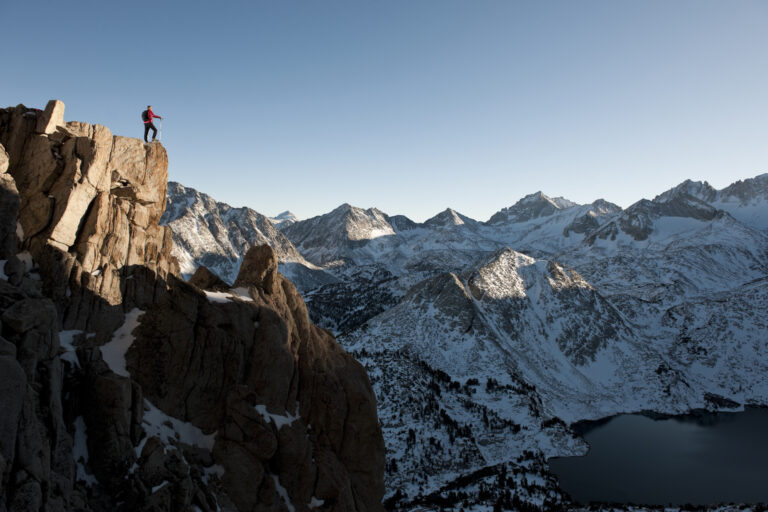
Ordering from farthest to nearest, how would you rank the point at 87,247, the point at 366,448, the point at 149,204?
the point at 366,448 < the point at 149,204 < the point at 87,247

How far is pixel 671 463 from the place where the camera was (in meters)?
125

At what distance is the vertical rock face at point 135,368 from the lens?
2094 cm

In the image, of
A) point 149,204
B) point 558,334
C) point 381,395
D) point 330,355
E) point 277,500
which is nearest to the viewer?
point 277,500

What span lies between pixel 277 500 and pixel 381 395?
99988mm

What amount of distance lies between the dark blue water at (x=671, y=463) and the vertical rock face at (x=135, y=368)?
95867mm

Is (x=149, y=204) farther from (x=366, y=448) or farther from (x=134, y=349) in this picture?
(x=366, y=448)

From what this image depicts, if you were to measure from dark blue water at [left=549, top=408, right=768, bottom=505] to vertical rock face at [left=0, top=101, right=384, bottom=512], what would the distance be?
315ft

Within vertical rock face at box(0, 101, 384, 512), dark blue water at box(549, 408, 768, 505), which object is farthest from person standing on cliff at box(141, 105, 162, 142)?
dark blue water at box(549, 408, 768, 505)

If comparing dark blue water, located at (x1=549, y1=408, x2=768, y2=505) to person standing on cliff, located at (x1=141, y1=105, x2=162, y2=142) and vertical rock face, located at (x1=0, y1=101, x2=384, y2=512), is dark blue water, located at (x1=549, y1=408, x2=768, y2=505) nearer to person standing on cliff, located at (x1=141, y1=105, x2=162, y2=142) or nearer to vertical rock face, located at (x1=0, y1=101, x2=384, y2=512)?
vertical rock face, located at (x1=0, y1=101, x2=384, y2=512)

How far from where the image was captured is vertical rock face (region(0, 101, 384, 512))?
2094cm

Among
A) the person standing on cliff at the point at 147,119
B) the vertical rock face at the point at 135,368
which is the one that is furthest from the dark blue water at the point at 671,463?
the person standing on cliff at the point at 147,119

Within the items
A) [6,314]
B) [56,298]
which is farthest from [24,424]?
[56,298]

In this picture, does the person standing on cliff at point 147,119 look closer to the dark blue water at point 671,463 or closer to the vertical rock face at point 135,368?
the vertical rock face at point 135,368

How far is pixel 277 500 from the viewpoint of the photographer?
31.5 m
